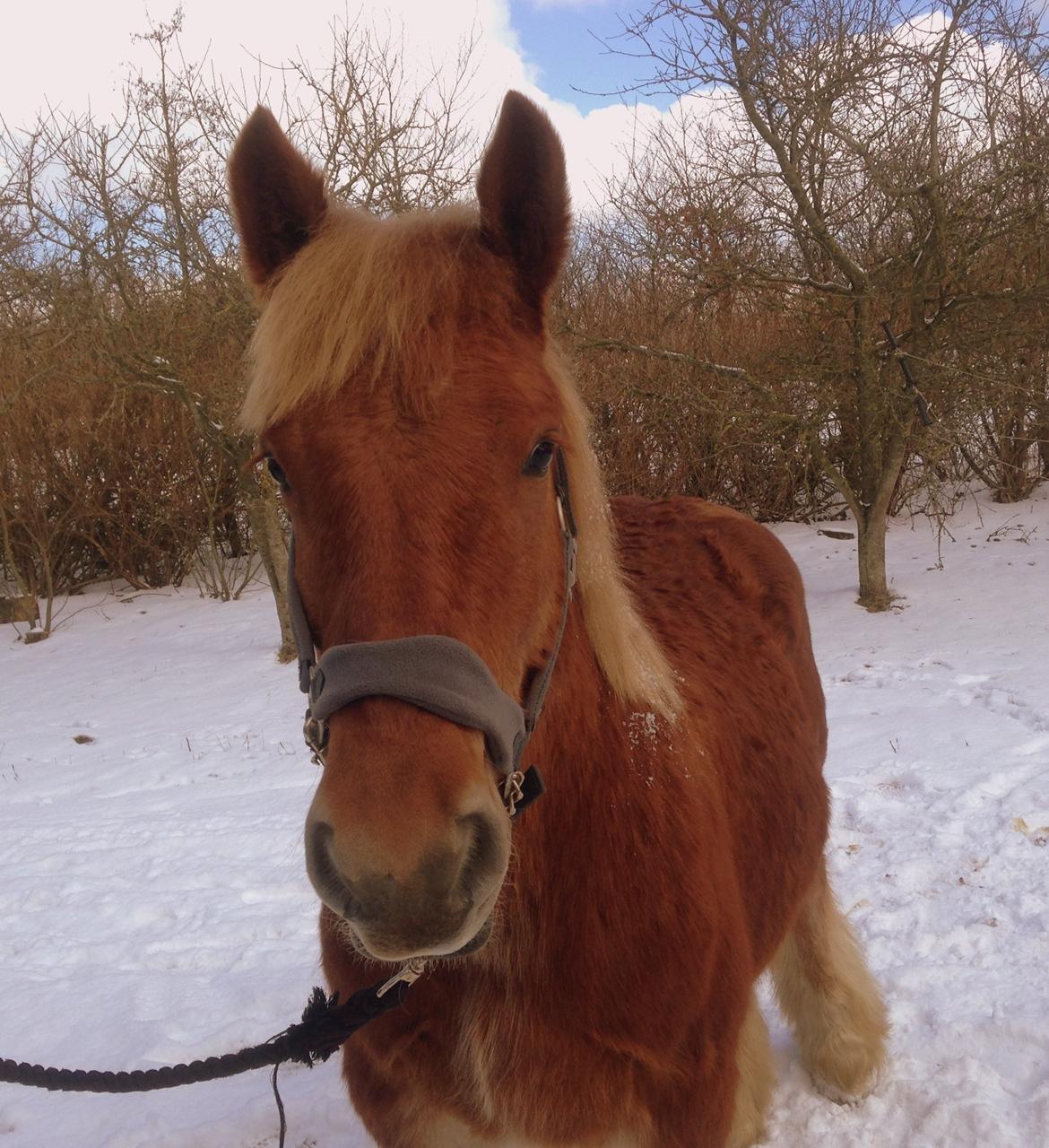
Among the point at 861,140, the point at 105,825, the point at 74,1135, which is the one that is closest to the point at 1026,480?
the point at 861,140

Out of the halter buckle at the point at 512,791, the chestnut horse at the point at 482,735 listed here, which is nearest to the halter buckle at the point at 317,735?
the chestnut horse at the point at 482,735

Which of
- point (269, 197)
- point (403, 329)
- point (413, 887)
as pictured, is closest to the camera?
point (413, 887)

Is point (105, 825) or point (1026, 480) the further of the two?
point (1026, 480)

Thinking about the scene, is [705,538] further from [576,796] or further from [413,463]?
[413,463]

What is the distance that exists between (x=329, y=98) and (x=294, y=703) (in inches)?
243

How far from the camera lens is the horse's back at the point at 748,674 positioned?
2188 millimetres

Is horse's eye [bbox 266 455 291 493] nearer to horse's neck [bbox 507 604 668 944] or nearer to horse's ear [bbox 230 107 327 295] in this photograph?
horse's ear [bbox 230 107 327 295]

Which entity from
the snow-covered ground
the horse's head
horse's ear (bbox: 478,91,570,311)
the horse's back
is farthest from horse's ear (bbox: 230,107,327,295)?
the snow-covered ground

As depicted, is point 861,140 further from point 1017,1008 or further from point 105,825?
point 105,825

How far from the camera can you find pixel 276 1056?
1.72 meters

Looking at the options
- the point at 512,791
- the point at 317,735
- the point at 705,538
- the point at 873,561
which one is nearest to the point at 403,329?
the point at 317,735

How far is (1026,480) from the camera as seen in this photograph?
1243 centimetres

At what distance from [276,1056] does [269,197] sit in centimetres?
174

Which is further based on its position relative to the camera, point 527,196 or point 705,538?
point 705,538
